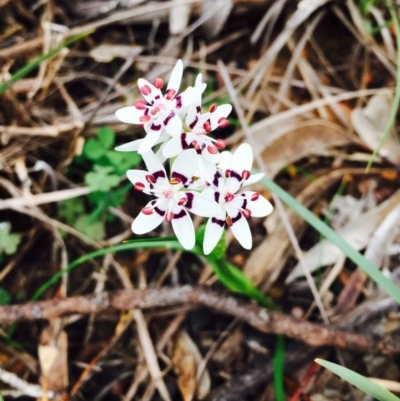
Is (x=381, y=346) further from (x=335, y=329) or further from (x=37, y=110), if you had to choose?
(x=37, y=110)

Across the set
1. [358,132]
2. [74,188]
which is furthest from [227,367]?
[358,132]

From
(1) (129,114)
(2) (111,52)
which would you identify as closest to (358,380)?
(1) (129,114)

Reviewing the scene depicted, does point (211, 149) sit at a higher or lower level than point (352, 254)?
higher

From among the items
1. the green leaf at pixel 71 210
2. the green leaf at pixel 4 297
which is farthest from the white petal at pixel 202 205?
the green leaf at pixel 4 297

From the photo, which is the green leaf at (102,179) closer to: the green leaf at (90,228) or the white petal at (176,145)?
the green leaf at (90,228)

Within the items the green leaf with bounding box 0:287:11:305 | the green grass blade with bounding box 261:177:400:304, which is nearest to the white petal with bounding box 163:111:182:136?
the green grass blade with bounding box 261:177:400:304

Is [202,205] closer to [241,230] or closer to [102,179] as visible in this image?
[241,230]
